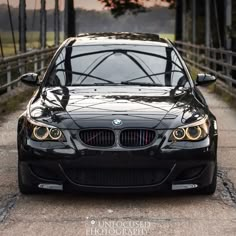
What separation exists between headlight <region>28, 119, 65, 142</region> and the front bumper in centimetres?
9

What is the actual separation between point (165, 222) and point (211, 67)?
16.0 m

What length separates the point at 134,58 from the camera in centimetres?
746

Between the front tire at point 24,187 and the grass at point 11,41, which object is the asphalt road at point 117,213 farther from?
the grass at point 11,41

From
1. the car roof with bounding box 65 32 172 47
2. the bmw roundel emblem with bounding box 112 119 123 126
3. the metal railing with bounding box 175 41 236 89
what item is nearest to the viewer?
the bmw roundel emblem with bounding box 112 119 123 126

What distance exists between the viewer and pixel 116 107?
607 centimetres

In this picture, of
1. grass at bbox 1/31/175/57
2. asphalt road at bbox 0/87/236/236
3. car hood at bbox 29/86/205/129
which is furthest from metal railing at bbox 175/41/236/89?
asphalt road at bbox 0/87/236/236

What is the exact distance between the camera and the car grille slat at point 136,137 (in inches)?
224

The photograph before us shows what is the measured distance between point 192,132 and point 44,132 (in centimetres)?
131

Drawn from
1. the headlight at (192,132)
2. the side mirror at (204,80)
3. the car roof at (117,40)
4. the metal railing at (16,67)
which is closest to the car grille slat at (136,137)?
the headlight at (192,132)

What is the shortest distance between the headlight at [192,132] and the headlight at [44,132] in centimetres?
98

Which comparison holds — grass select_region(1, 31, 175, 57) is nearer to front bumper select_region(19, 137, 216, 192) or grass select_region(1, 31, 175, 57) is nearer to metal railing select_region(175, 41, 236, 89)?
metal railing select_region(175, 41, 236, 89)

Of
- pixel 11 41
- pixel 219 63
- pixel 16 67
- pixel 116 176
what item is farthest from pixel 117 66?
pixel 11 41

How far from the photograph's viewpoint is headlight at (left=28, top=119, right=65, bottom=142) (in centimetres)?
576

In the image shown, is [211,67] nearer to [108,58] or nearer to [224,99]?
A: [224,99]
